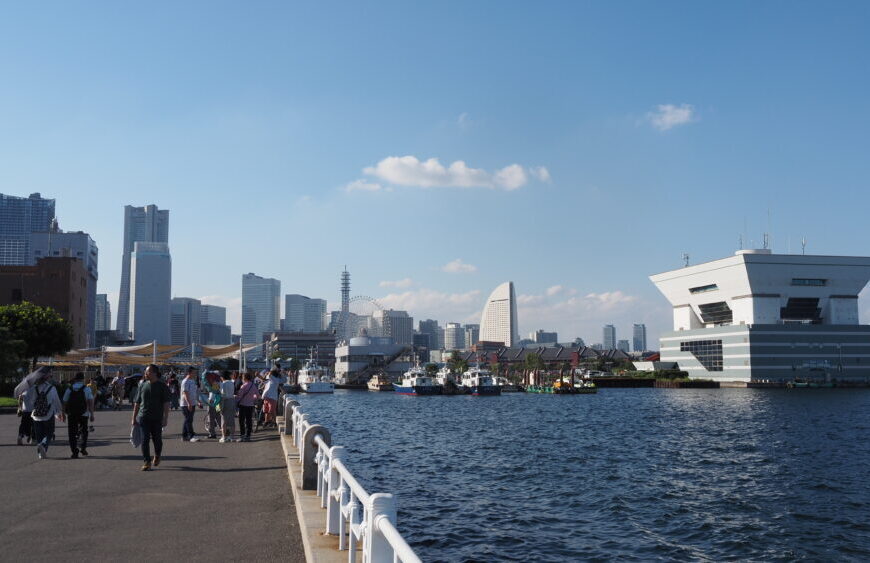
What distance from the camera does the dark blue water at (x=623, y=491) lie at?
1811 cm

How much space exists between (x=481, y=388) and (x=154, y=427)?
114 m

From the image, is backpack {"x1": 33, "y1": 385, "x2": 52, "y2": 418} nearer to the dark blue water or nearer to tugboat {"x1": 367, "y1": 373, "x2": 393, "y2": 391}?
the dark blue water

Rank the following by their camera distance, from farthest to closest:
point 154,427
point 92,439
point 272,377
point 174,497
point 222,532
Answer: point 272,377, point 92,439, point 154,427, point 174,497, point 222,532

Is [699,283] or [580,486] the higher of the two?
[699,283]

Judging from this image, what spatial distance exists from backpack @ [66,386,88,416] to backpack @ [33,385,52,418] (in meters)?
0.54

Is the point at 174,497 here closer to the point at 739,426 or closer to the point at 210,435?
the point at 210,435

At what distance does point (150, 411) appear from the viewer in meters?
15.8

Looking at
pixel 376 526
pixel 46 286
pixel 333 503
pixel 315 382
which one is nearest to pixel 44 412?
pixel 333 503

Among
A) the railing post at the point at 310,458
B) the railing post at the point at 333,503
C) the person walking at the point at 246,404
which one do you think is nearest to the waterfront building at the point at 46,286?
the person walking at the point at 246,404

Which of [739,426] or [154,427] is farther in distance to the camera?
[739,426]

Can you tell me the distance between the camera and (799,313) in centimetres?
15025

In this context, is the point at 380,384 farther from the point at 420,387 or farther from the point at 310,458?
the point at 310,458

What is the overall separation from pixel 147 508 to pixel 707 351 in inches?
6050

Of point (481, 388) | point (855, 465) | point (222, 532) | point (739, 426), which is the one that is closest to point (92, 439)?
point (222, 532)
